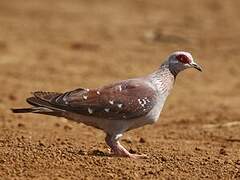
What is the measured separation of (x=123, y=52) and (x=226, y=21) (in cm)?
503

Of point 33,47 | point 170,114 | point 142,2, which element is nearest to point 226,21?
point 142,2

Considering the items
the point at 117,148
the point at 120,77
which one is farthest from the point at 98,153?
the point at 120,77

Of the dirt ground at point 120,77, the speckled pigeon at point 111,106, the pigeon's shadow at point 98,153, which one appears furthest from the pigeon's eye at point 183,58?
the pigeon's shadow at point 98,153

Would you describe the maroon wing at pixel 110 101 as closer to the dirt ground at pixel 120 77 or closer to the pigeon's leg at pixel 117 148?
the pigeon's leg at pixel 117 148

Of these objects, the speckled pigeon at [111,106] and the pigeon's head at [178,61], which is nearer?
the speckled pigeon at [111,106]

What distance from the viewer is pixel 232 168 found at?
7.20m

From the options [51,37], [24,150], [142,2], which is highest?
[142,2]

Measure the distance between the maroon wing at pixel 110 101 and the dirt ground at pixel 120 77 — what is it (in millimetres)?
421

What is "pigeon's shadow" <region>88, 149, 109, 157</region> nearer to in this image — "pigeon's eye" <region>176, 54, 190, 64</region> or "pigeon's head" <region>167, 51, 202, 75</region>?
"pigeon's head" <region>167, 51, 202, 75</region>

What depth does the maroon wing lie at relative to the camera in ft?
24.0

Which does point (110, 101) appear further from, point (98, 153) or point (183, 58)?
point (183, 58)

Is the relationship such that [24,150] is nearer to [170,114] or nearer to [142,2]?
[170,114]

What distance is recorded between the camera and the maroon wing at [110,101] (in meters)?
7.31

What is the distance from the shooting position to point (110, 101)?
7.36 m
